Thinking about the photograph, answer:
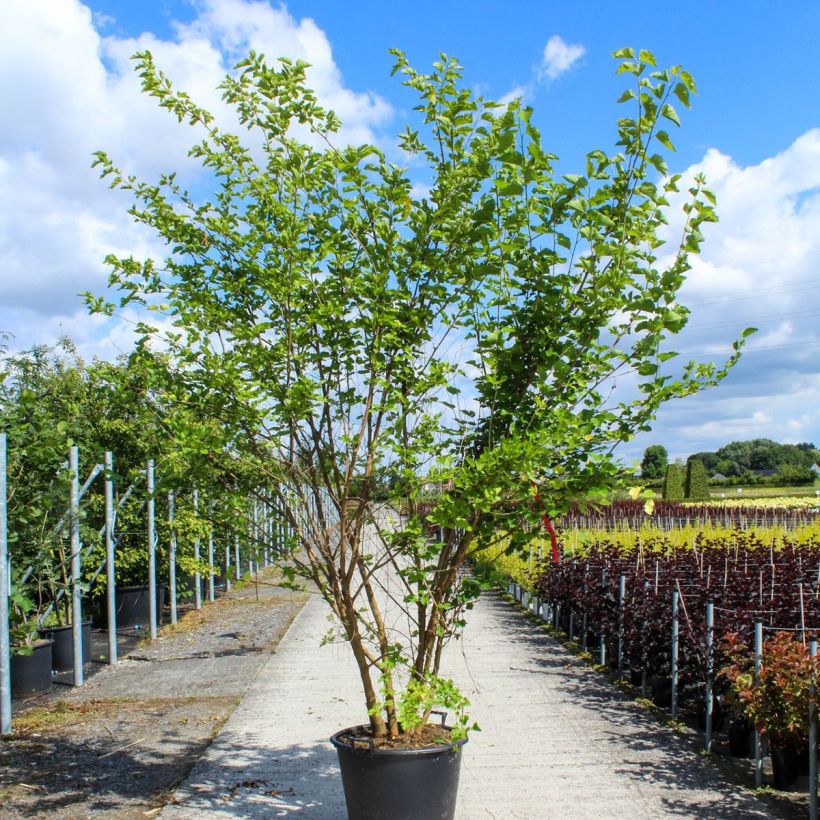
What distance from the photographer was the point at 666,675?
6551mm

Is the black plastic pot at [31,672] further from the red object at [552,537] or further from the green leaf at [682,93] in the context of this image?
the green leaf at [682,93]

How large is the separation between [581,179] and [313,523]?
181 centimetres

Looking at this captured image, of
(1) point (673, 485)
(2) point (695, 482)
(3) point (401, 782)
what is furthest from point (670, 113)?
(2) point (695, 482)

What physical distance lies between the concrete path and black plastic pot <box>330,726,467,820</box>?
717 mm

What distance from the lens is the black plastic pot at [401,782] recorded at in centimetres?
364

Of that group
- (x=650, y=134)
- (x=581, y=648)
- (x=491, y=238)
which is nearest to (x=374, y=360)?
(x=491, y=238)

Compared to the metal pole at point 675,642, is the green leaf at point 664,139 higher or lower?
higher

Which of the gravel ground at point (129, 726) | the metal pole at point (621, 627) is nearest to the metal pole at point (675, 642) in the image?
the metal pole at point (621, 627)

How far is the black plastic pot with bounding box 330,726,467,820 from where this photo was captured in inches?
143

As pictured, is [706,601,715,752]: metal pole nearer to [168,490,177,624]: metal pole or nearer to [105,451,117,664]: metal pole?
[105,451,117,664]: metal pole

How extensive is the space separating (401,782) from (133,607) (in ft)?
26.5

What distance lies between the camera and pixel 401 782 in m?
3.64

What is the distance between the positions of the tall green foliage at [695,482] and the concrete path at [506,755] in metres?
33.2

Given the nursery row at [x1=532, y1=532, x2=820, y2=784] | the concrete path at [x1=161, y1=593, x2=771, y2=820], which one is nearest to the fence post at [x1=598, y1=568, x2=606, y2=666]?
the nursery row at [x1=532, y1=532, x2=820, y2=784]
